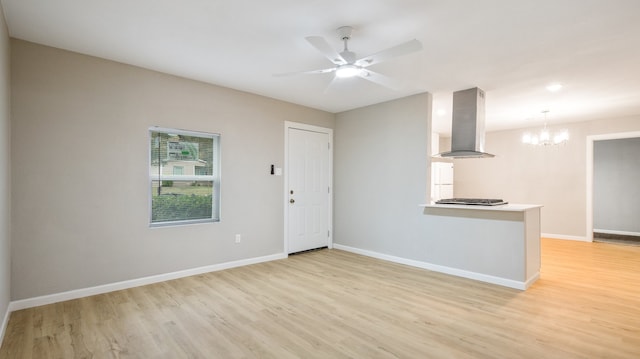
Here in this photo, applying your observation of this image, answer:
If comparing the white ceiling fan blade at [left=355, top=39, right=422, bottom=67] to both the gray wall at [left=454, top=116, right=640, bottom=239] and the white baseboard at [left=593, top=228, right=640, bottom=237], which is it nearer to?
Result: the gray wall at [left=454, top=116, right=640, bottom=239]

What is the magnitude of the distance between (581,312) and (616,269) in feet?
7.43

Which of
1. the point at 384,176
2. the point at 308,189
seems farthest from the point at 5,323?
the point at 384,176

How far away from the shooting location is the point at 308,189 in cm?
538

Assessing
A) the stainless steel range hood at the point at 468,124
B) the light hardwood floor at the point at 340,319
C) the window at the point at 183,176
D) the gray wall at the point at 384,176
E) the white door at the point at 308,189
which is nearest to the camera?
the light hardwood floor at the point at 340,319

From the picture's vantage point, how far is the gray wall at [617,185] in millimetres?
7199

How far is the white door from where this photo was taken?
16.8ft

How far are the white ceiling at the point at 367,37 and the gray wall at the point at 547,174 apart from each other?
232 centimetres

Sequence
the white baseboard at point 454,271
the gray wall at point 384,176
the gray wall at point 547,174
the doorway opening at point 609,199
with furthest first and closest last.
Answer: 1. the doorway opening at point 609,199
2. the gray wall at point 547,174
3. the gray wall at point 384,176
4. the white baseboard at point 454,271

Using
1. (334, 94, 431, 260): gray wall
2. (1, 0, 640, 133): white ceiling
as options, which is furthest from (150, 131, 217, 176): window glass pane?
(334, 94, 431, 260): gray wall

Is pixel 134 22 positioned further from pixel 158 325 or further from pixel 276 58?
pixel 158 325

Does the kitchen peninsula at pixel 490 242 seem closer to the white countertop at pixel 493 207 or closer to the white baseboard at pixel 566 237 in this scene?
the white countertop at pixel 493 207

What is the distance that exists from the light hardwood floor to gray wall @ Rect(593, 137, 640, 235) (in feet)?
14.9

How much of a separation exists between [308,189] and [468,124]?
2.67m

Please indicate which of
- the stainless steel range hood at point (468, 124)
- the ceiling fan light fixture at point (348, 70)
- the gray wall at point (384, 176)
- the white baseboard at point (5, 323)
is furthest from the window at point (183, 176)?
the stainless steel range hood at point (468, 124)
